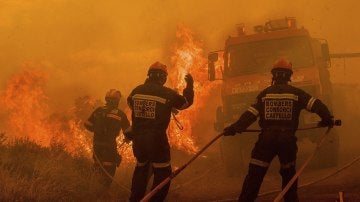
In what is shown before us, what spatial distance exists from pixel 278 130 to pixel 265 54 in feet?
16.0

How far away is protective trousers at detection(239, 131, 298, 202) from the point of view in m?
5.23

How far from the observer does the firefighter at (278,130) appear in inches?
206

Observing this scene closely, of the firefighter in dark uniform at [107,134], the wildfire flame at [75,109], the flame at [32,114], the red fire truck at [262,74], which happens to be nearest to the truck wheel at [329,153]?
the red fire truck at [262,74]

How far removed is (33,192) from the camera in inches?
231

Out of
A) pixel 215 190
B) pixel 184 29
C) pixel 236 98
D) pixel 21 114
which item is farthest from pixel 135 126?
pixel 21 114

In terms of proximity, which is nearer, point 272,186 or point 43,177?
point 43,177

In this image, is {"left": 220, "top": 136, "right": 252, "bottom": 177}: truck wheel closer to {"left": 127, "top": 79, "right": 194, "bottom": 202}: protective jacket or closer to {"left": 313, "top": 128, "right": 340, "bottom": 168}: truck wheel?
{"left": 313, "top": 128, "right": 340, "bottom": 168}: truck wheel

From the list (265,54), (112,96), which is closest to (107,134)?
(112,96)

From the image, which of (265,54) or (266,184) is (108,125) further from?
(265,54)

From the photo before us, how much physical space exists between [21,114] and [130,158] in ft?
57.9

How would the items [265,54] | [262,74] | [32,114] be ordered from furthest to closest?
[32,114], [265,54], [262,74]

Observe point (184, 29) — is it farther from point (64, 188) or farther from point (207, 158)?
point (64, 188)

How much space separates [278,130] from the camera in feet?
17.5

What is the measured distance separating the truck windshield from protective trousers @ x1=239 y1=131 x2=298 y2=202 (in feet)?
15.2
